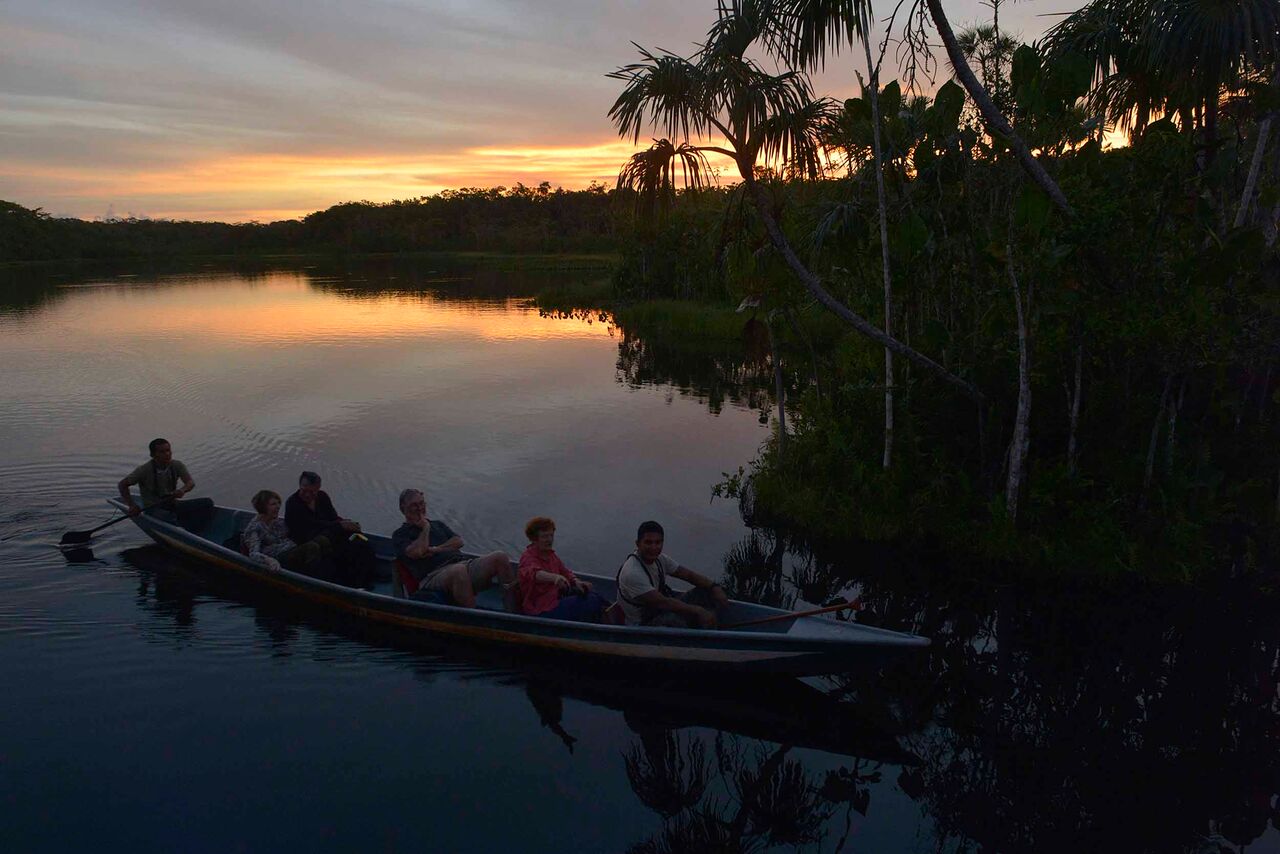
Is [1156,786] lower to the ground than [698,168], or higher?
lower

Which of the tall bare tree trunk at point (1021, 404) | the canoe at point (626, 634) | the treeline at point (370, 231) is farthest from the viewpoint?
the treeline at point (370, 231)

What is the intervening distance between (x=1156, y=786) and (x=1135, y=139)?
730 centimetres

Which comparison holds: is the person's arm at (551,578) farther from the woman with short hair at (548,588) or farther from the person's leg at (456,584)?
the person's leg at (456,584)

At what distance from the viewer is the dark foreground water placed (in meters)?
6.68

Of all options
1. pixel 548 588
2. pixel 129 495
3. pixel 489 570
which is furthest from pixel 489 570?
pixel 129 495

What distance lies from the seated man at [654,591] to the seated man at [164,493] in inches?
251

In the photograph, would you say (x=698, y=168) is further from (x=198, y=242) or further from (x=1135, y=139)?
(x=198, y=242)

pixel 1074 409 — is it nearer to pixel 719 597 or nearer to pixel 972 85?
pixel 972 85

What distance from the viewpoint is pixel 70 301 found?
5222 centimetres

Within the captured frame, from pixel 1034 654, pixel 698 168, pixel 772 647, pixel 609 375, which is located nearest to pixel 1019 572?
pixel 1034 654

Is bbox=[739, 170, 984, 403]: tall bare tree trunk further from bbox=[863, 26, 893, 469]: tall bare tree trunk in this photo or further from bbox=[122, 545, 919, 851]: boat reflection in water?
bbox=[122, 545, 919, 851]: boat reflection in water

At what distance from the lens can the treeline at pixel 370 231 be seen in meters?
107

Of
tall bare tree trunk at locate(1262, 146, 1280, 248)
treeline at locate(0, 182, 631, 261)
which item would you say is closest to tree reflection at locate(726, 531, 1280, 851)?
tall bare tree trunk at locate(1262, 146, 1280, 248)

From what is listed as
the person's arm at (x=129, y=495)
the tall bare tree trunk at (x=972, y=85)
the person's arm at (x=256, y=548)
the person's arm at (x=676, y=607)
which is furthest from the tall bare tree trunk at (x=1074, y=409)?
the person's arm at (x=129, y=495)
